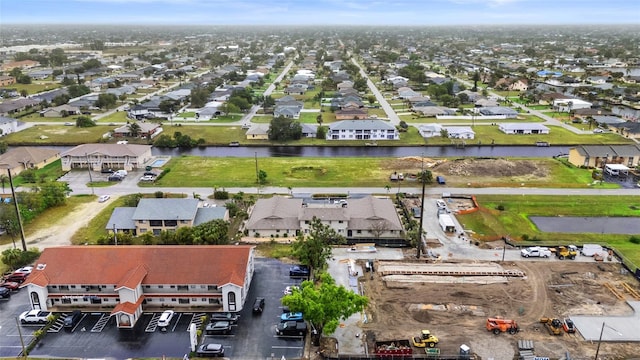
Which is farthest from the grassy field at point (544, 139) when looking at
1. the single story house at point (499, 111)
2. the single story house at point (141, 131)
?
the single story house at point (141, 131)

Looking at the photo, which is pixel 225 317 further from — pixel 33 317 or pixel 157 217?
pixel 157 217

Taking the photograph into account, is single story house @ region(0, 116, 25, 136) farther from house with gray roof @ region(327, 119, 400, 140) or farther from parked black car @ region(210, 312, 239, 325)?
parked black car @ region(210, 312, 239, 325)

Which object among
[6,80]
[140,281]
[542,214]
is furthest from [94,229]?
[6,80]

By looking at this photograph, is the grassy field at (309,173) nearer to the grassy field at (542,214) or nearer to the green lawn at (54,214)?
the grassy field at (542,214)

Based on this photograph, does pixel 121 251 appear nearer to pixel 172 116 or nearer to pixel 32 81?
pixel 172 116

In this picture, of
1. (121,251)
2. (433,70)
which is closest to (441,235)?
(121,251)

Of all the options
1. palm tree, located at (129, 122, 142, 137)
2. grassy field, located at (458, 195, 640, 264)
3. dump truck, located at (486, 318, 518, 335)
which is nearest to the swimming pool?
palm tree, located at (129, 122, 142, 137)

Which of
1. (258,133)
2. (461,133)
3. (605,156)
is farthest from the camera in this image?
(461,133)
